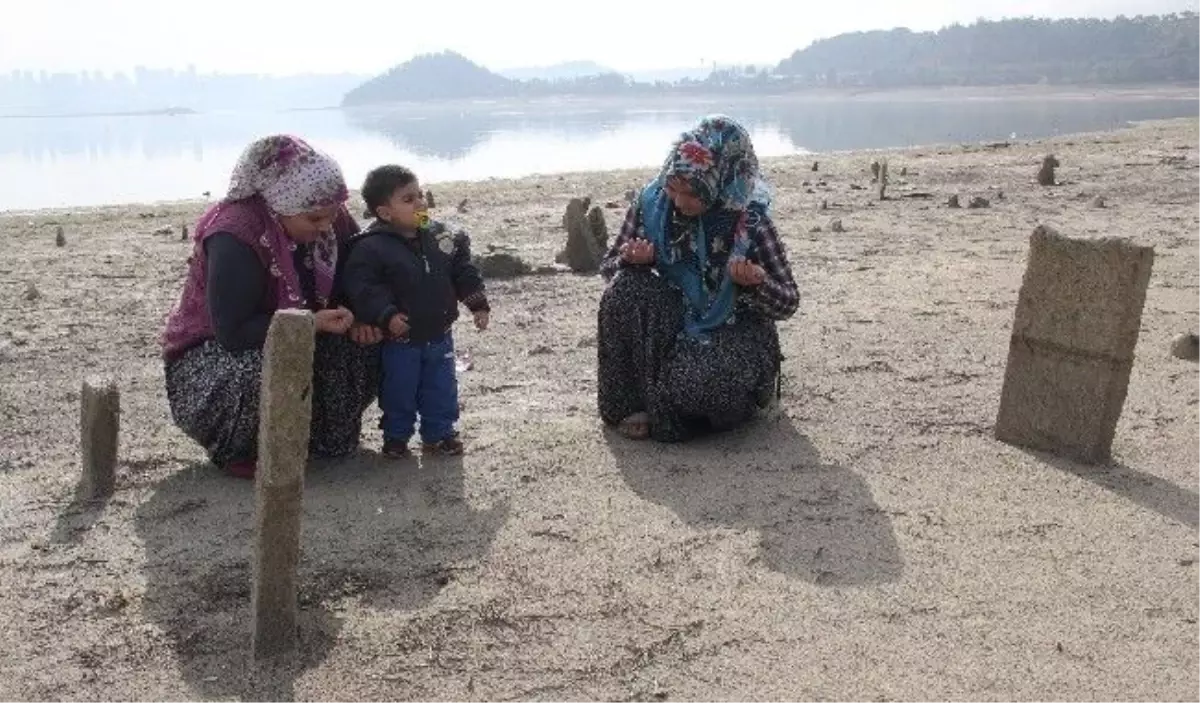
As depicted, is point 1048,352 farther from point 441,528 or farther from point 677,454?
point 441,528

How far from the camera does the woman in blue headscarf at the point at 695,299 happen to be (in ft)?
15.7

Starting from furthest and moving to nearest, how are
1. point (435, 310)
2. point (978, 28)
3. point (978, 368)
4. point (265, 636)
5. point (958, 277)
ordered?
point (978, 28)
point (958, 277)
point (978, 368)
point (435, 310)
point (265, 636)

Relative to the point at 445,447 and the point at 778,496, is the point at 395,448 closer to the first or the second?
the point at 445,447

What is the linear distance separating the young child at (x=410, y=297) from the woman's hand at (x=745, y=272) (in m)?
1.07

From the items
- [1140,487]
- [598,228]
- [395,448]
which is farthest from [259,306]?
[598,228]

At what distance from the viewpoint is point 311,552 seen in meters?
3.78

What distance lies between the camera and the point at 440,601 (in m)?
3.44

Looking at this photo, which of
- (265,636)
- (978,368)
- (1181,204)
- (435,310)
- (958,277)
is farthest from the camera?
(1181,204)

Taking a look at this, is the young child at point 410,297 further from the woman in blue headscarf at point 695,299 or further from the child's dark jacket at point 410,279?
the woman in blue headscarf at point 695,299

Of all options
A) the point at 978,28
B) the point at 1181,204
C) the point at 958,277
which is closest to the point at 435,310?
the point at 958,277

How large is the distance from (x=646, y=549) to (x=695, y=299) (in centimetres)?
157

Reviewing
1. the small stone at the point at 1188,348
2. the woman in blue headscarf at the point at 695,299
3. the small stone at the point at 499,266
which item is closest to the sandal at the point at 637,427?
the woman in blue headscarf at the point at 695,299

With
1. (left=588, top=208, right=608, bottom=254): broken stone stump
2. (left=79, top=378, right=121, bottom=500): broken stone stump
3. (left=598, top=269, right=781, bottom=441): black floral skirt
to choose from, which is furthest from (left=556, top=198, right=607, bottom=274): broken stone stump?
(left=79, top=378, right=121, bottom=500): broken stone stump

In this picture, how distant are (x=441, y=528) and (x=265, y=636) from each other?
99 centimetres
